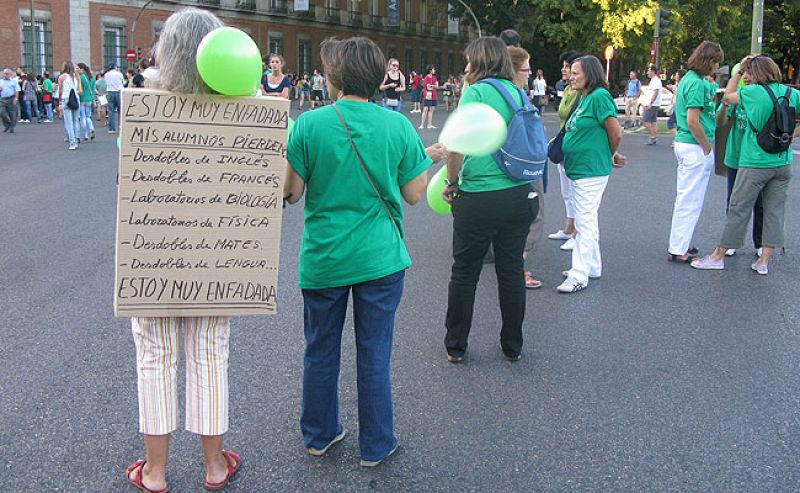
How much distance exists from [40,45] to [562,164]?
37.5m

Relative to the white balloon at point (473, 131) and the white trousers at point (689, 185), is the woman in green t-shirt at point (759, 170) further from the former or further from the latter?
the white balloon at point (473, 131)

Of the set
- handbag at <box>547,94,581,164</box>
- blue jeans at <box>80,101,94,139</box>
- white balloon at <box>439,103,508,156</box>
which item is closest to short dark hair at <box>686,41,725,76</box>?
handbag at <box>547,94,581,164</box>

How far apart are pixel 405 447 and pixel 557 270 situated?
11.9ft

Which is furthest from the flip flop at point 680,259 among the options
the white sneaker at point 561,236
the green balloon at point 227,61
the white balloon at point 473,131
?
the green balloon at point 227,61

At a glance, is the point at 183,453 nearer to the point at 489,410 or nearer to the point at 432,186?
the point at 489,410

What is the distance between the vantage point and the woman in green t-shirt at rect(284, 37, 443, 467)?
3086 mm

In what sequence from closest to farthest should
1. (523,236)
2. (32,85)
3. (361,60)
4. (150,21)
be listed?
(361,60), (523,236), (32,85), (150,21)

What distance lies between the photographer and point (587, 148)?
19.7 ft

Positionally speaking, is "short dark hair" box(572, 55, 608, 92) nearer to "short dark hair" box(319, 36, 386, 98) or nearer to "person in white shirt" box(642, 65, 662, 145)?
"short dark hair" box(319, 36, 386, 98)

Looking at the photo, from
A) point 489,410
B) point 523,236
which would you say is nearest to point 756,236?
point 523,236

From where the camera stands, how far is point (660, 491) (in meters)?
3.15

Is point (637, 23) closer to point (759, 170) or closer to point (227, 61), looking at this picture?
point (759, 170)

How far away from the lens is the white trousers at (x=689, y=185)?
681cm

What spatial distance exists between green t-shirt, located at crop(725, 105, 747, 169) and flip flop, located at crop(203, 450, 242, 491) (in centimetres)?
514
